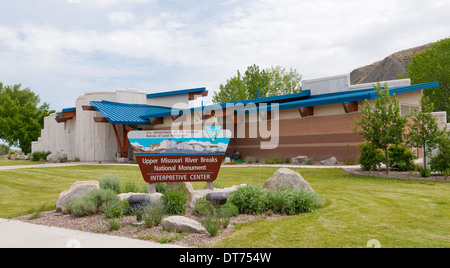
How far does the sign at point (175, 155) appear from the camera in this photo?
8.95m

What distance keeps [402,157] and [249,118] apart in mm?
12576

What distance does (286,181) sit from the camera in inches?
396

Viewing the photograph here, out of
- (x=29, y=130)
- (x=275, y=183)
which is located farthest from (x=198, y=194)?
(x=29, y=130)

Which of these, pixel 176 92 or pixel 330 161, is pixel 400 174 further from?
pixel 176 92

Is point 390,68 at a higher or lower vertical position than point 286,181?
higher

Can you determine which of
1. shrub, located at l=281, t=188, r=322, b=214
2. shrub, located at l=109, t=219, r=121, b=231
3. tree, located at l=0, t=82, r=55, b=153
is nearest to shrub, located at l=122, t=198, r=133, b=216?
shrub, located at l=109, t=219, r=121, b=231

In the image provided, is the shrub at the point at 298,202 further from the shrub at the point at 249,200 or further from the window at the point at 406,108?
the window at the point at 406,108

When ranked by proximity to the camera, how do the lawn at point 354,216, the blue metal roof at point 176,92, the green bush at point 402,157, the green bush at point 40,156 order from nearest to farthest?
the lawn at point 354,216 → the green bush at point 402,157 → the green bush at point 40,156 → the blue metal roof at point 176,92

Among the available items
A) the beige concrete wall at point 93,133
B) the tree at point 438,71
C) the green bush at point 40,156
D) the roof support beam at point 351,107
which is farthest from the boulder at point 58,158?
the tree at point 438,71

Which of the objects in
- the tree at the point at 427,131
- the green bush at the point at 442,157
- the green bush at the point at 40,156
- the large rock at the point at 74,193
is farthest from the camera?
the green bush at the point at 40,156

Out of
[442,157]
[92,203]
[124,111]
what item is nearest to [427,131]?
[442,157]

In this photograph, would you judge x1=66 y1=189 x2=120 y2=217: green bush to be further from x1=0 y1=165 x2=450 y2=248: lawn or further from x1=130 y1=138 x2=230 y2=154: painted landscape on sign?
x1=0 y1=165 x2=450 y2=248: lawn

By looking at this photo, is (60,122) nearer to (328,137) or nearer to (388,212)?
(328,137)
